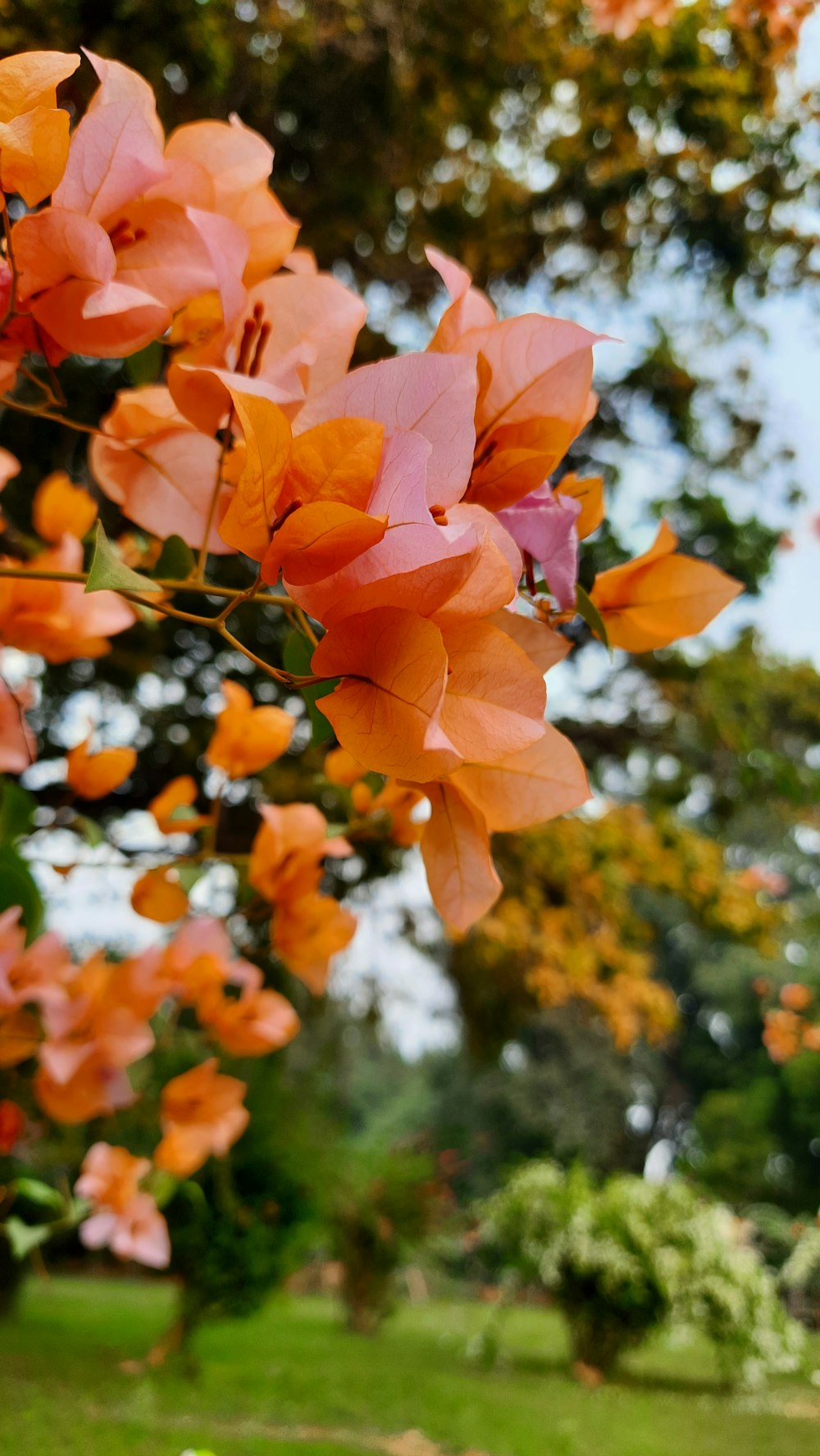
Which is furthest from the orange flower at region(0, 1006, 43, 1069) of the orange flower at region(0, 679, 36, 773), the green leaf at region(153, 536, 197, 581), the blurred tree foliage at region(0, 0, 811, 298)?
the blurred tree foliage at region(0, 0, 811, 298)

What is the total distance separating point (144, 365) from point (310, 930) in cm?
19

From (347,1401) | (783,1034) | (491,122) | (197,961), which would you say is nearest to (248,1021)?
(197,961)

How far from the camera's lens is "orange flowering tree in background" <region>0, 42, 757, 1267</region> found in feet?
0.48

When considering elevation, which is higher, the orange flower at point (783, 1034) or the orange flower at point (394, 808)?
the orange flower at point (394, 808)

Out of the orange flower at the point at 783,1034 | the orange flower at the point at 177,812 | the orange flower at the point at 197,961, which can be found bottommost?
the orange flower at the point at 783,1034

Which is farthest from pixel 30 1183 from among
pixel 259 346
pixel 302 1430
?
pixel 302 1430

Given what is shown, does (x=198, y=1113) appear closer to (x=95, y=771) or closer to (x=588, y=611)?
(x=95, y=771)

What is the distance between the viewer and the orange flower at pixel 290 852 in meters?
0.32

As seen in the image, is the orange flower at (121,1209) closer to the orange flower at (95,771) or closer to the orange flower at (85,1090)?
the orange flower at (85,1090)

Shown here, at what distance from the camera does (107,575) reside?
0.54 ft

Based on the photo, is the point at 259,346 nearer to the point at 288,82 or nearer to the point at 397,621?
the point at 397,621

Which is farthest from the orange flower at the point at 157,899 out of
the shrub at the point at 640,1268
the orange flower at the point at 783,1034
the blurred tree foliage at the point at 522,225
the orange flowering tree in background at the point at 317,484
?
the orange flower at the point at 783,1034

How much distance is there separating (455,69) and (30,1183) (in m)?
1.67

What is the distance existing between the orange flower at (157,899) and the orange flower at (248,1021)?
0.10m
